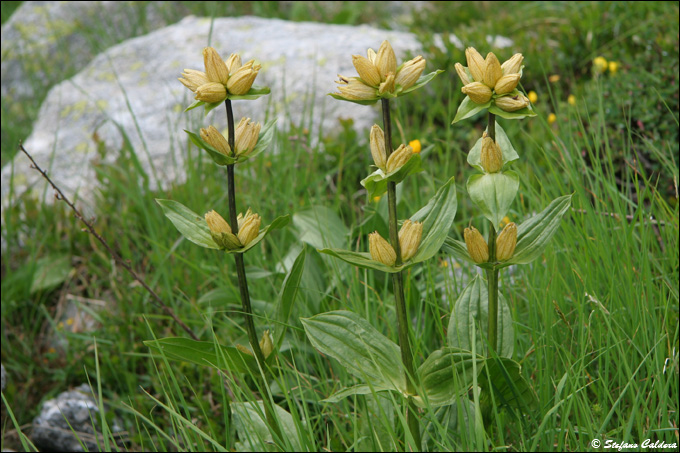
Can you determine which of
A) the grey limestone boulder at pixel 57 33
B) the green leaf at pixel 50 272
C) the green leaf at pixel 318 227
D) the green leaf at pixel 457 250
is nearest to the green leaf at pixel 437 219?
the green leaf at pixel 457 250

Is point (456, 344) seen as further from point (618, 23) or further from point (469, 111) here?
point (618, 23)

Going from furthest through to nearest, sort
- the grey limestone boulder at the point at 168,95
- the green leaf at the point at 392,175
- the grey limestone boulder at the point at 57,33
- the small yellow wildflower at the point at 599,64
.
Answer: the grey limestone boulder at the point at 57,33 → the grey limestone boulder at the point at 168,95 → the small yellow wildflower at the point at 599,64 → the green leaf at the point at 392,175

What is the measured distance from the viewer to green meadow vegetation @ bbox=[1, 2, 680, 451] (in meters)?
1.64

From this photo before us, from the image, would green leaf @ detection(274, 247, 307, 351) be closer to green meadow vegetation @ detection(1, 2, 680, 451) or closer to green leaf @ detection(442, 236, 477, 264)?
green meadow vegetation @ detection(1, 2, 680, 451)

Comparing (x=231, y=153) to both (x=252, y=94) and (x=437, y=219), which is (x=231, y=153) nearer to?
(x=252, y=94)

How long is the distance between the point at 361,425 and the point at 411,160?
0.92m

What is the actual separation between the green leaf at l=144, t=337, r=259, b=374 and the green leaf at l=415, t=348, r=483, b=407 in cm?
49

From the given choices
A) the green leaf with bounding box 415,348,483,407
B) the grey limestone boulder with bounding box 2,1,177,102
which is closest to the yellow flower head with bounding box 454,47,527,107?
the green leaf with bounding box 415,348,483,407

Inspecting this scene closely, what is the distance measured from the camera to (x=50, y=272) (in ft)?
10.9

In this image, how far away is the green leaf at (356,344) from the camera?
1.56 metres

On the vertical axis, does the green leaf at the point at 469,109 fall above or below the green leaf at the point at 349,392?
above

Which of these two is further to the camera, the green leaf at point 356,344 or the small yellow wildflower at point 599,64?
the small yellow wildflower at point 599,64

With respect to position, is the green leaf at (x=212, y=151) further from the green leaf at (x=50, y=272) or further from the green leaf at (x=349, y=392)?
the green leaf at (x=50, y=272)

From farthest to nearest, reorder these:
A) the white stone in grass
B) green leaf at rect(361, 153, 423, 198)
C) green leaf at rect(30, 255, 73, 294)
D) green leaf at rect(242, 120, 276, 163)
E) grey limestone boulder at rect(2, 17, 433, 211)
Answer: grey limestone boulder at rect(2, 17, 433, 211) < green leaf at rect(30, 255, 73, 294) < the white stone in grass < green leaf at rect(242, 120, 276, 163) < green leaf at rect(361, 153, 423, 198)
